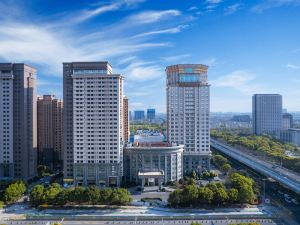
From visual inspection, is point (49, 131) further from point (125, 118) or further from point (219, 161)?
point (219, 161)

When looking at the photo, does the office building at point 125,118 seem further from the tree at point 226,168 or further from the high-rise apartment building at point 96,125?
the tree at point 226,168

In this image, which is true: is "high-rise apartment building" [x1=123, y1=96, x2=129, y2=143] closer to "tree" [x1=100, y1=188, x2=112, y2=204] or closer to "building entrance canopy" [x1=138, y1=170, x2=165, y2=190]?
"building entrance canopy" [x1=138, y1=170, x2=165, y2=190]

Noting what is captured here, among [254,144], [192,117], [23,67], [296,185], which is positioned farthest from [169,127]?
[254,144]

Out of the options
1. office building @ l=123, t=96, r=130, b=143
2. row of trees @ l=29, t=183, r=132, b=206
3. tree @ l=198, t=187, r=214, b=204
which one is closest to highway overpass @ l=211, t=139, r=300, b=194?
tree @ l=198, t=187, r=214, b=204

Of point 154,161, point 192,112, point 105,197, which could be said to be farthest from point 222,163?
point 105,197

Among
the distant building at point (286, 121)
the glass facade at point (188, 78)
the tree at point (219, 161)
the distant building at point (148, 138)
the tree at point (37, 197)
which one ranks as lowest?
the tree at point (37, 197)

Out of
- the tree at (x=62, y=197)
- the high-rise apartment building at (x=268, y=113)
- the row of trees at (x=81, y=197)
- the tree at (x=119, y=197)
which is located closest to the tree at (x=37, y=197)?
the row of trees at (x=81, y=197)
